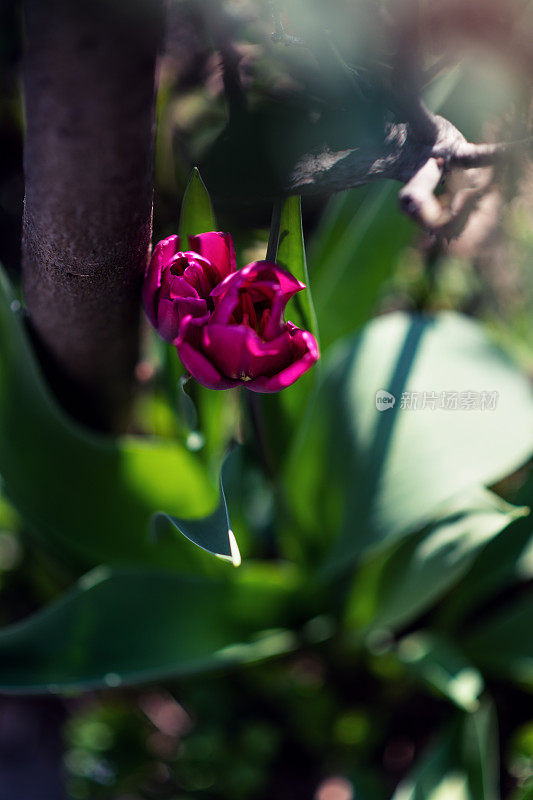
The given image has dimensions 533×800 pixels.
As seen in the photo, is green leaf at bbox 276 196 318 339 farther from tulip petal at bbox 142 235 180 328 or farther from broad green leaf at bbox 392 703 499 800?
broad green leaf at bbox 392 703 499 800

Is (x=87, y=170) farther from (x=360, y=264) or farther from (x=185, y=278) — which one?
(x=360, y=264)

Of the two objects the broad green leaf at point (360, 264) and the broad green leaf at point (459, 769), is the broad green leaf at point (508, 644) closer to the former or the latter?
the broad green leaf at point (459, 769)

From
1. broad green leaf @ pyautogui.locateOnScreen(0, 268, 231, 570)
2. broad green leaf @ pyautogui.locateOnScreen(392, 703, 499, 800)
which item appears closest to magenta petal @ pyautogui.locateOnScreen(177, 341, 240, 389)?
broad green leaf @ pyautogui.locateOnScreen(0, 268, 231, 570)

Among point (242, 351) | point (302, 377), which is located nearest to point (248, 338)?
point (242, 351)

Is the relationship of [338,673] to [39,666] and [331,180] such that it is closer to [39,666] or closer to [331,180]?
[39,666]

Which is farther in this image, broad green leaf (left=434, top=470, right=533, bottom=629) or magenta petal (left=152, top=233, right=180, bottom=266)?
broad green leaf (left=434, top=470, right=533, bottom=629)
